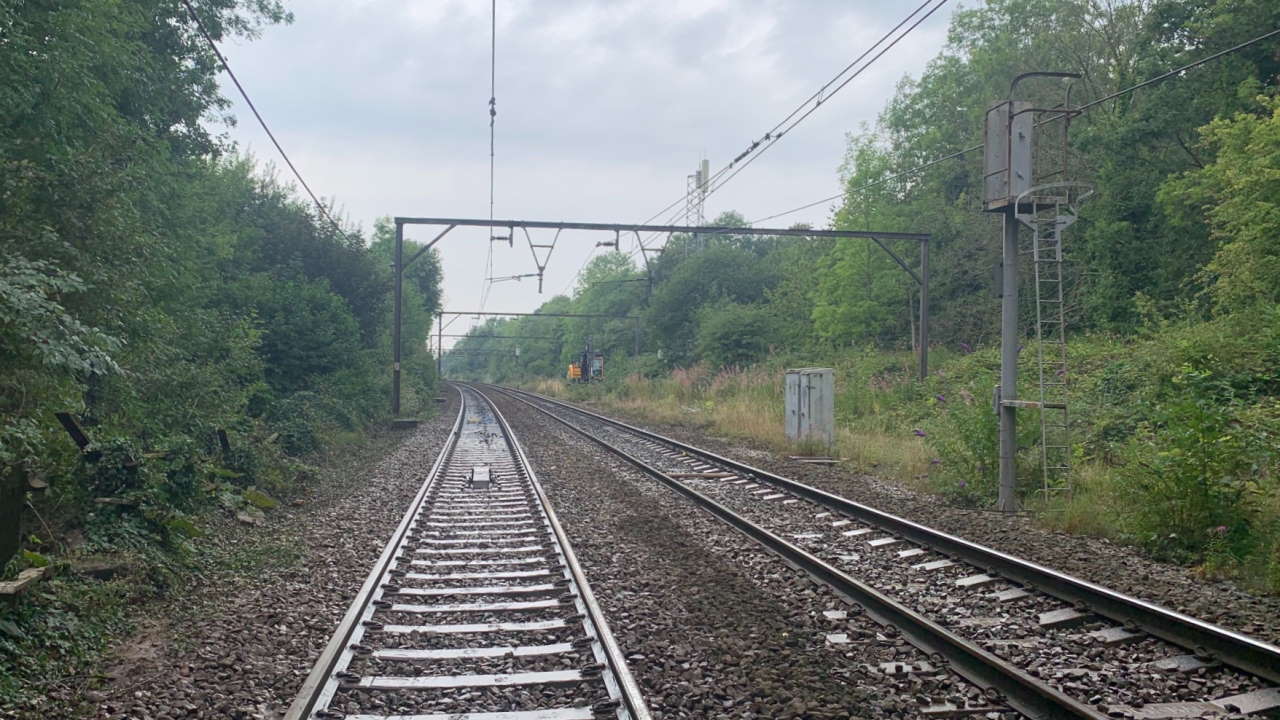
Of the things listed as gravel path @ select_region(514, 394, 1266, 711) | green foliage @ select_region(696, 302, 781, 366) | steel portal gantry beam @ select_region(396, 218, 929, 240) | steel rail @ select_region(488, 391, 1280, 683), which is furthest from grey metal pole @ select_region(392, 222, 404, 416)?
steel rail @ select_region(488, 391, 1280, 683)

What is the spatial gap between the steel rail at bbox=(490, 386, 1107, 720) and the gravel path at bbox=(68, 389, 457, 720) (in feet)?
12.0

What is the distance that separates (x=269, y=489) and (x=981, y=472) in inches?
369

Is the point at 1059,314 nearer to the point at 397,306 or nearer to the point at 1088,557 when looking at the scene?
the point at 1088,557

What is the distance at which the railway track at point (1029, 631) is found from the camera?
4293 mm

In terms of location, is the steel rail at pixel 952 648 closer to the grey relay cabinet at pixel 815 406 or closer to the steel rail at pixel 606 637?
the steel rail at pixel 606 637

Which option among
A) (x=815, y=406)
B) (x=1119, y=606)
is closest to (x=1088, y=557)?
(x=1119, y=606)

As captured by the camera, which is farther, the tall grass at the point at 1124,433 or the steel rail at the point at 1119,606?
the tall grass at the point at 1124,433

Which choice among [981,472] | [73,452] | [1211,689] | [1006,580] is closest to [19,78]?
[73,452]

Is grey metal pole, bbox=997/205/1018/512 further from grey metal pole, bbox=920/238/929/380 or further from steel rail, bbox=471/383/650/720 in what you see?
grey metal pole, bbox=920/238/929/380

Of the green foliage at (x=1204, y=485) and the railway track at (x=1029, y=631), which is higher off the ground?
the green foliage at (x=1204, y=485)

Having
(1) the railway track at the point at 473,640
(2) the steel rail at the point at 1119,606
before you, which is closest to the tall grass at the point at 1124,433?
(2) the steel rail at the point at 1119,606

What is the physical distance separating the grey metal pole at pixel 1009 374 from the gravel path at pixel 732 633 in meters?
3.55

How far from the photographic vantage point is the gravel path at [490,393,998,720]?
439 cm

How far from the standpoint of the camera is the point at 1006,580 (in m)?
6.64
